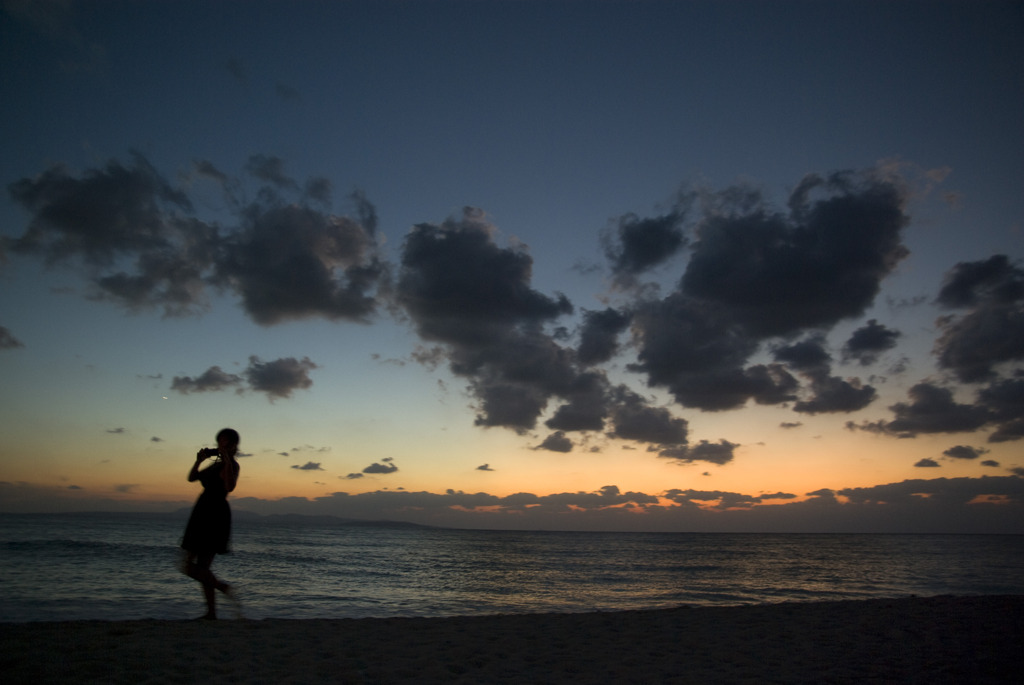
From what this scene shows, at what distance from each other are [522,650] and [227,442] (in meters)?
4.63

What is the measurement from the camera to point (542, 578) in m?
26.5

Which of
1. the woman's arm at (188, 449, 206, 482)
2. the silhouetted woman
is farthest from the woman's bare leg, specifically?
the woman's arm at (188, 449, 206, 482)

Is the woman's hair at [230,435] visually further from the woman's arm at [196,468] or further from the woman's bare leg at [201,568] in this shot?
the woman's bare leg at [201,568]

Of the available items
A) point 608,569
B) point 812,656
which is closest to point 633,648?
point 812,656

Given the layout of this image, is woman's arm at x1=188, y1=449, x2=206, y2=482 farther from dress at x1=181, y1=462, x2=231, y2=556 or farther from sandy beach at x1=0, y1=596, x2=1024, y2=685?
sandy beach at x1=0, y1=596, x2=1024, y2=685

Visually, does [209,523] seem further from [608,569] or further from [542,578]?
[608,569]

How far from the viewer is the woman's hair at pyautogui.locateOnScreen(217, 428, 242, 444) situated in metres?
6.57

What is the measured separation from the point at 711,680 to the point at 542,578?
72.8 feet

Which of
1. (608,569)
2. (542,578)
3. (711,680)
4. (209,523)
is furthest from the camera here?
(608,569)

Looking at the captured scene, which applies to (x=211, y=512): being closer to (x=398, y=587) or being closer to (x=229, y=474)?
(x=229, y=474)

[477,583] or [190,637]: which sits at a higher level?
[190,637]

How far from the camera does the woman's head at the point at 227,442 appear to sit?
6551 millimetres

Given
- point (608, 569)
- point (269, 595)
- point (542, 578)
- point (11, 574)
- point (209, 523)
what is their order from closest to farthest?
point (209, 523), point (269, 595), point (11, 574), point (542, 578), point (608, 569)

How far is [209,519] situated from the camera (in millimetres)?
6492
